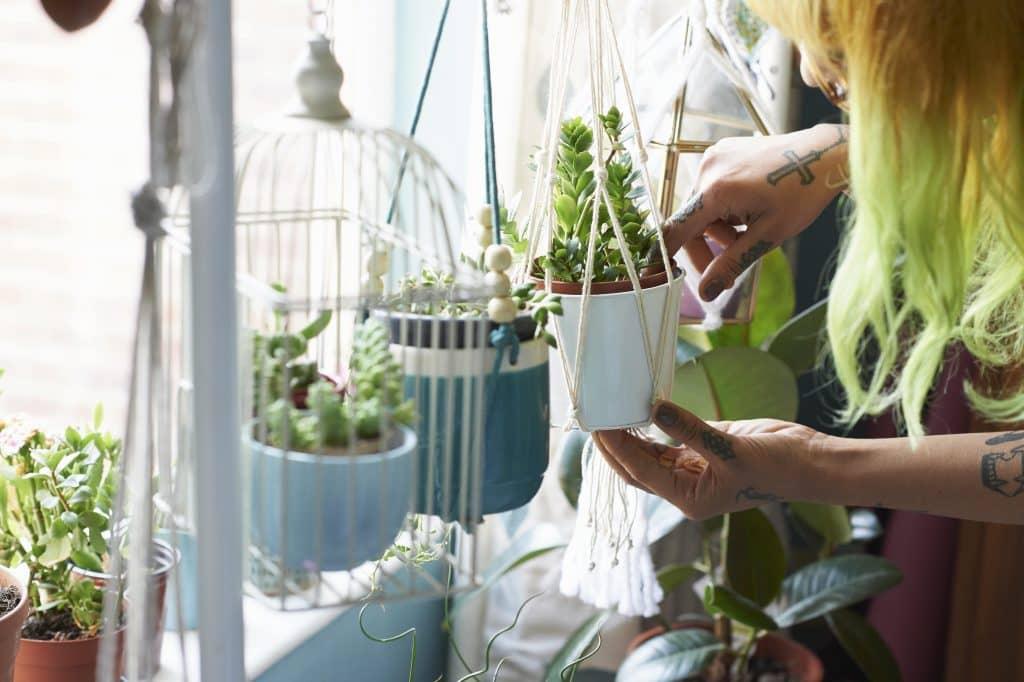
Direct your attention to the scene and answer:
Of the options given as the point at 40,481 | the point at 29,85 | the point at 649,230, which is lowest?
the point at 40,481

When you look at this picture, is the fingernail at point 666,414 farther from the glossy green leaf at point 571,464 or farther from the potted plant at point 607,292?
the glossy green leaf at point 571,464

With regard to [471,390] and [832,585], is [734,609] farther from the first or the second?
[471,390]

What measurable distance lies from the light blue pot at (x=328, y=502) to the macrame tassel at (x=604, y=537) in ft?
1.38

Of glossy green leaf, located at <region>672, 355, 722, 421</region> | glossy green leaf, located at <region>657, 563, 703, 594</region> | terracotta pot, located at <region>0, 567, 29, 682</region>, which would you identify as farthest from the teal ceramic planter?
glossy green leaf, located at <region>657, 563, 703, 594</region>

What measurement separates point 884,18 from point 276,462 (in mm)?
530

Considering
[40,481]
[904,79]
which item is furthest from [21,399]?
[904,79]

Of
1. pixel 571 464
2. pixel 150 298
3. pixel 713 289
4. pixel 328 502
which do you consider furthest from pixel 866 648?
pixel 150 298

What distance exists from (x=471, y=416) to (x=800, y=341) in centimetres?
99

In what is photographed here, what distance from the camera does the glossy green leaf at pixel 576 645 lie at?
1.78 meters

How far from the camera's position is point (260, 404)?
0.72 m

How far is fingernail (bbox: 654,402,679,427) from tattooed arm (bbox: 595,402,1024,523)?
10 cm

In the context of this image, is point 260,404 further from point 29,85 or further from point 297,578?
point 29,85

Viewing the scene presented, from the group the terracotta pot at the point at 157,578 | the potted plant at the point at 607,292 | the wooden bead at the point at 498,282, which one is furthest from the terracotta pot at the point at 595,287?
the terracotta pot at the point at 157,578

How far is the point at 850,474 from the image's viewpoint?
3.75 ft
